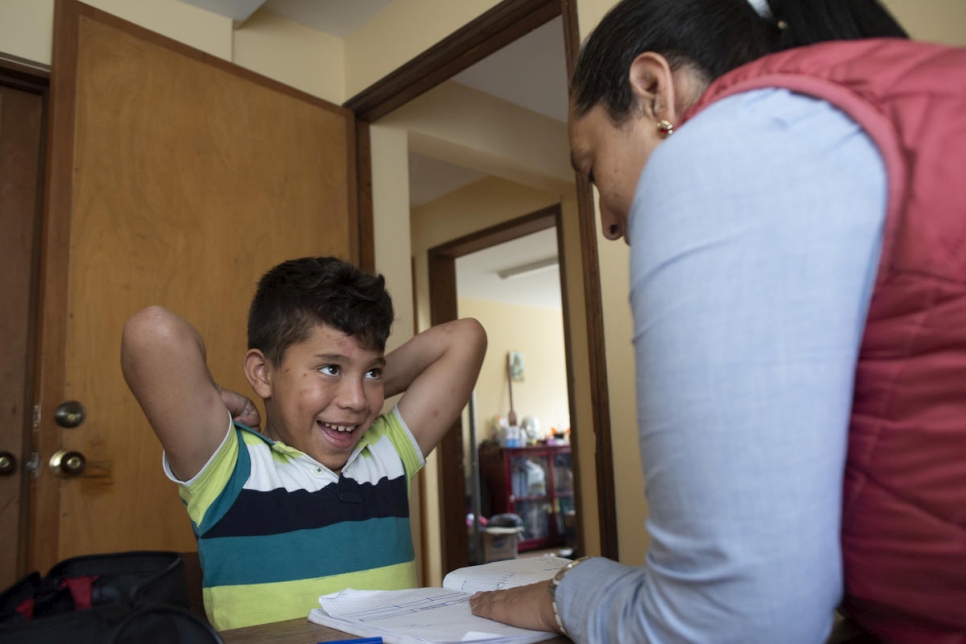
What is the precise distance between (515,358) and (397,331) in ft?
16.4

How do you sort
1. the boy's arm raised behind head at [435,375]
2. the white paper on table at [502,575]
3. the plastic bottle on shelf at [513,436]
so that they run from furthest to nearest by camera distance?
the plastic bottle on shelf at [513,436]
the boy's arm raised behind head at [435,375]
the white paper on table at [502,575]

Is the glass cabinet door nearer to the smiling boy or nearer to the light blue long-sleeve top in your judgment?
the smiling boy

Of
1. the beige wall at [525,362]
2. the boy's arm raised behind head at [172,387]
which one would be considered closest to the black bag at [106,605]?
the boy's arm raised behind head at [172,387]

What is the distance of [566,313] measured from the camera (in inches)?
147

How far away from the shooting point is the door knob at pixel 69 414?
179cm

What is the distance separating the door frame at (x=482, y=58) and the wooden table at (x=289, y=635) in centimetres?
129

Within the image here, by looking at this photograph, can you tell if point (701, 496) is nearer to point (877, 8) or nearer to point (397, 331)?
point (877, 8)

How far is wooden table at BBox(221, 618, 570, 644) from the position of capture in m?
0.66

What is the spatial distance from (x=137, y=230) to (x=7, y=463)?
702 mm

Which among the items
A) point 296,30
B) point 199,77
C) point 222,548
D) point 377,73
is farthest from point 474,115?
point 222,548

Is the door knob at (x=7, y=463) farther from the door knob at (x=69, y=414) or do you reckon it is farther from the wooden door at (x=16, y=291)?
the door knob at (x=69, y=414)

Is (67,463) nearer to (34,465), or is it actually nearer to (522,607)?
(34,465)

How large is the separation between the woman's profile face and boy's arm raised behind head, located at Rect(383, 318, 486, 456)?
0.76 m

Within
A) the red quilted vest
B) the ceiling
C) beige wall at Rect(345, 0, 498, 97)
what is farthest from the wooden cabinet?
the red quilted vest
